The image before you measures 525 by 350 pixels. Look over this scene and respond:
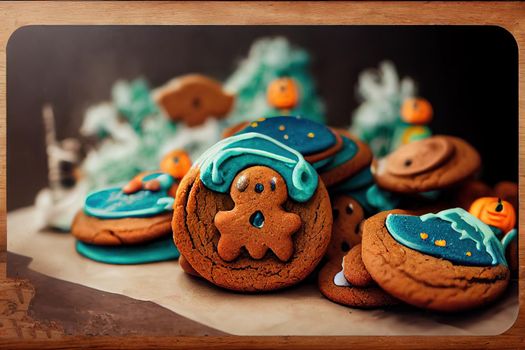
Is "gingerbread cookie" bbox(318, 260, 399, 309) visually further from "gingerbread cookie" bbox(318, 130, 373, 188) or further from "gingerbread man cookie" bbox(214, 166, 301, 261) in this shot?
"gingerbread cookie" bbox(318, 130, 373, 188)

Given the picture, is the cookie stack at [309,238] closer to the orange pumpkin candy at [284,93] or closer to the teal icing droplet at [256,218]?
the teal icing droplet at [256,218]

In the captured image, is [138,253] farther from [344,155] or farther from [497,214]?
[497,214]

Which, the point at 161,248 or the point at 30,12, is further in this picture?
the point at 161,248

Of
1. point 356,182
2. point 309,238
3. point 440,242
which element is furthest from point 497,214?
point 309,238

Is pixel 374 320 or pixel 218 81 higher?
pixel 218 81

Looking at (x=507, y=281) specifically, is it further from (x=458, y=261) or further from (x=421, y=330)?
(x=421, y=330)

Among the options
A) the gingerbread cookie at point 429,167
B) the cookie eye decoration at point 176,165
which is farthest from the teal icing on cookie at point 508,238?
the cookie eye decoration at point 176,165

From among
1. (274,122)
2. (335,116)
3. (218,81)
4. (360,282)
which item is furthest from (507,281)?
(218,81)
